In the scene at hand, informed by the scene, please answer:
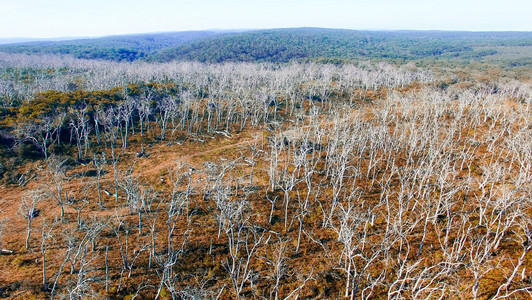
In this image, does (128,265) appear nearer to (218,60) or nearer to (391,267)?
(391,267)

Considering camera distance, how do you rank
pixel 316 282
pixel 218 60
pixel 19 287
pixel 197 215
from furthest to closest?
pixel 218 60, pixel 197 215, pixel 316 282, pixel 19 287

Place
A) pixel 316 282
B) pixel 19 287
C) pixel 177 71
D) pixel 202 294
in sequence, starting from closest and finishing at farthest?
pixel 202 294, pixel 19 287, pixel 316 282, pixel 177 71

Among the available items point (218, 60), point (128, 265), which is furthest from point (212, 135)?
point (218, 60)

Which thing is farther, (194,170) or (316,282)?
(194,170)

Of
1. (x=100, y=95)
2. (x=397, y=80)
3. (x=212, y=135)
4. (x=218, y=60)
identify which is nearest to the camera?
(x=212, y=135)

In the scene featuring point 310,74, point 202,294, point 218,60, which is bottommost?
point 202,294

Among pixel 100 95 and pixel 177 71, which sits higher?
pixel 177 71

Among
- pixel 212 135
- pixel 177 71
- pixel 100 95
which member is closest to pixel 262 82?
pixel 177 71

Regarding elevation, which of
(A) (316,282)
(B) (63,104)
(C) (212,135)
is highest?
(B) (63,104)

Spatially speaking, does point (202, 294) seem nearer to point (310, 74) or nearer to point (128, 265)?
point (128, 265)

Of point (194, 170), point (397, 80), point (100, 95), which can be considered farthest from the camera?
point (397, 80)
